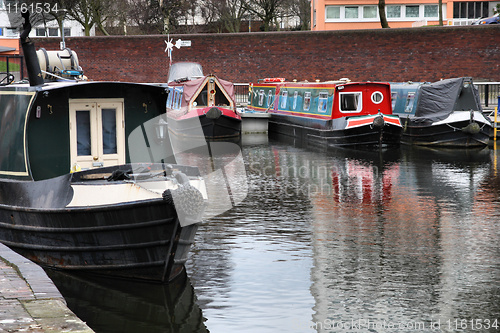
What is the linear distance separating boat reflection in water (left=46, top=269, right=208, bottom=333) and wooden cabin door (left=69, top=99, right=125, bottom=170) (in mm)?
1555

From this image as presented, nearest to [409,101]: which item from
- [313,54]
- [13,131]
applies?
[313,54]

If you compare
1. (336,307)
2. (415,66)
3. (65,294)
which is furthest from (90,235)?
(415,66)

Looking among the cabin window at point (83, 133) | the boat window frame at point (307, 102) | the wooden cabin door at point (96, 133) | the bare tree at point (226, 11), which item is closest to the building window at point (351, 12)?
the bare tree at point (226, 11)

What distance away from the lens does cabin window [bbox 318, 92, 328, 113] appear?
80.3 ft

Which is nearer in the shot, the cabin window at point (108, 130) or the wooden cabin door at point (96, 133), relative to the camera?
the wooden cabin door at point (96, 133)

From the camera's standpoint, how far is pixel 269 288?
824 cm

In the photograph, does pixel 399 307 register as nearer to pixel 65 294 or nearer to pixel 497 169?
pixel 65 294

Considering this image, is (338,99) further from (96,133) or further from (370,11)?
(370,11)

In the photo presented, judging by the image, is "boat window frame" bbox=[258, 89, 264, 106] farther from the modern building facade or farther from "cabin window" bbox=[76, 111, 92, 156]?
"cabin window" bbox=[76, 111, 92, 156]

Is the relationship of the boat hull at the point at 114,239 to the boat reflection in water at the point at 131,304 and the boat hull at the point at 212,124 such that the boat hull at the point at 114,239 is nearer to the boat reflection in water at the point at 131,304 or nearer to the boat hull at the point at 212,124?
the boat reflection in water at the point at 131,304

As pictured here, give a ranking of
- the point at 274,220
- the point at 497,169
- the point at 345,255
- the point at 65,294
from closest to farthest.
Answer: the point at 65,294, the point at 345,255, the point at 274,220, the point at 497,169

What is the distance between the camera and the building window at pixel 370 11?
175ft

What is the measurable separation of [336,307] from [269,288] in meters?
0.94

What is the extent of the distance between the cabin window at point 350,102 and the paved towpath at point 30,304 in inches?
694
